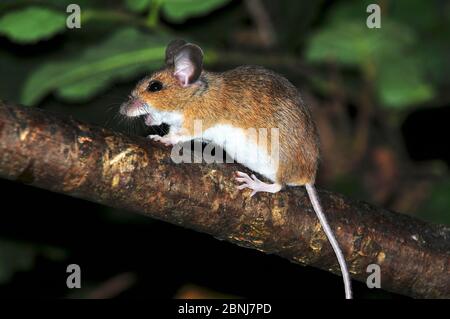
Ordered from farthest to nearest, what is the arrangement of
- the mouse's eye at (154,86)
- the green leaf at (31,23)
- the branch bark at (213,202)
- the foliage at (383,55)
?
the foliage at (383,55) → the green leaf at (31,23) → the mouse's eye at (154,86) → the branch bark at (213,202)

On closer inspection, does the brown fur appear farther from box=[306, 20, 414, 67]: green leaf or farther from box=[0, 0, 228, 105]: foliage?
box=[306, 20, 414, 67]: green leaf

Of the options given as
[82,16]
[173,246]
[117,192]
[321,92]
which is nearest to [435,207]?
[321,92]

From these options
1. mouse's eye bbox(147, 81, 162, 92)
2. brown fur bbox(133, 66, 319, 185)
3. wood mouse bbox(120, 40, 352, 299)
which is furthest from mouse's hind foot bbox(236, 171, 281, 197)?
mouse's eye bbox(147, 81, 162, 92)

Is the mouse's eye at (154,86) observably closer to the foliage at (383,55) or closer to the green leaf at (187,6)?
the green leaf at (187,6)

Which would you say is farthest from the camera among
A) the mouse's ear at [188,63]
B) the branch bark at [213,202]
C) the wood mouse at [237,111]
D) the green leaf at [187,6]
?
the green leaf at [187,6]

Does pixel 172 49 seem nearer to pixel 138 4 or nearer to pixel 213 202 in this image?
pixel 138 4

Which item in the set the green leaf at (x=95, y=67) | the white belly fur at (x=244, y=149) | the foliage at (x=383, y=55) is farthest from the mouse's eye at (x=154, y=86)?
the foliage at (x=383, y=55)
